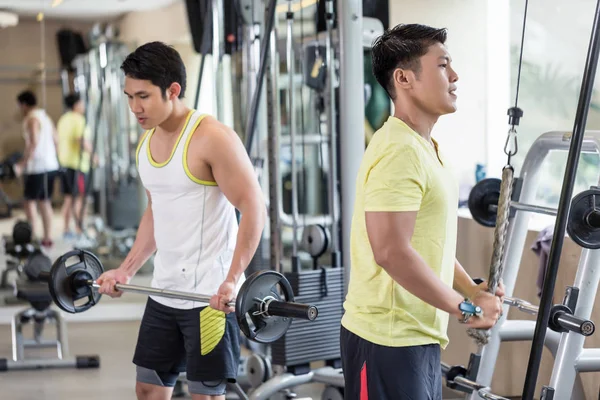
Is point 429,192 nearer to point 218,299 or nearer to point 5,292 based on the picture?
point 218,299

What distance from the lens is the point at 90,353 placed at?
529 centimetres

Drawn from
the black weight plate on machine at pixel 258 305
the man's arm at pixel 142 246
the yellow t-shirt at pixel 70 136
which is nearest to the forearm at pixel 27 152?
the yellow t-shirt at pixel 70 136

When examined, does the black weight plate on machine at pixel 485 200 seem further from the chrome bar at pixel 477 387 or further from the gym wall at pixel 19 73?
the gym wall at pixel 19 73

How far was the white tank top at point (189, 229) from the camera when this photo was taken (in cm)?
261

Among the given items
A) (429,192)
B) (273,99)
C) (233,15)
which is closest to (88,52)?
(233,15)

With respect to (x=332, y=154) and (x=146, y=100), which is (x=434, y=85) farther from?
(x=332, y=154)

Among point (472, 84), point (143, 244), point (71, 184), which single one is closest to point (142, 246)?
point (143, 244)

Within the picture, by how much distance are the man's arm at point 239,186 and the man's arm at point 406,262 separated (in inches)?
30.5

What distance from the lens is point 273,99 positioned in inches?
155

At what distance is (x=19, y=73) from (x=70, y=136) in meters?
0.49

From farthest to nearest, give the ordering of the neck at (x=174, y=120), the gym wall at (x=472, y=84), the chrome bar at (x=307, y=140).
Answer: the chrome bar at (x=307, y=140) < the gym wall at (x=472, y=84) < the neck at (x=174, y=120)

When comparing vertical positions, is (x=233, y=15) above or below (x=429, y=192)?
above

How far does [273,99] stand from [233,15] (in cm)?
146

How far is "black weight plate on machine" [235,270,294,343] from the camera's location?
2275mm
